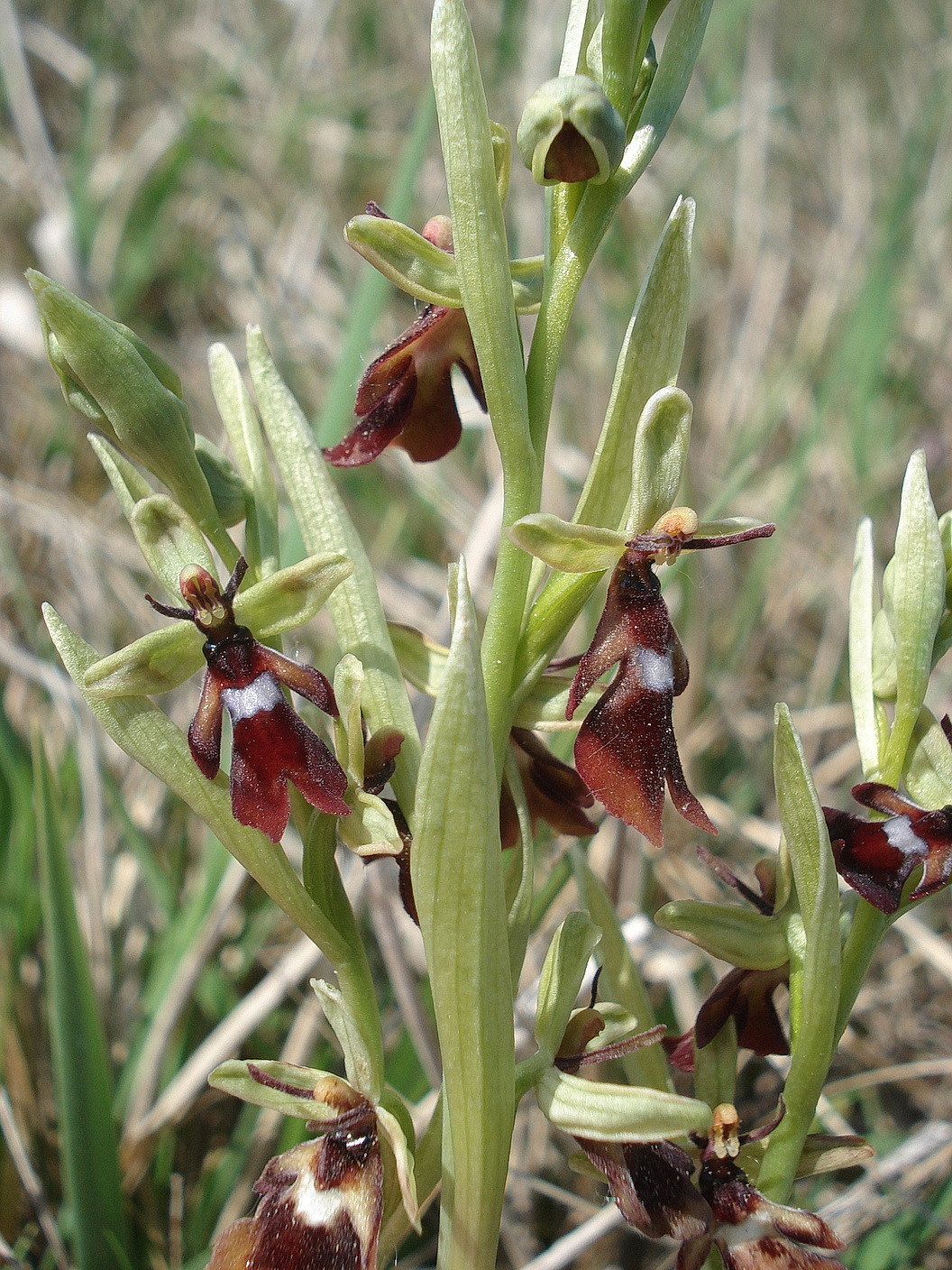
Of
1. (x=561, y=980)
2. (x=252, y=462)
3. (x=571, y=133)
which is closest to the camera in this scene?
(x=571, y=133)

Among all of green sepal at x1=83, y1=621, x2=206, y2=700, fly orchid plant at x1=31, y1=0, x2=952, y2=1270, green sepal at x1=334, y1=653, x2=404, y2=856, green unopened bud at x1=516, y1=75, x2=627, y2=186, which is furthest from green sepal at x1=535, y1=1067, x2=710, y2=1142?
green unopened bud at x1=516, y1=75, x2=627, y2=186

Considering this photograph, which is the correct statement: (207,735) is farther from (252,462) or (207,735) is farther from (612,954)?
(612,954)

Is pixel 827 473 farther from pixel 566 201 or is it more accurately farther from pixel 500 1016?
pixel 500 1016

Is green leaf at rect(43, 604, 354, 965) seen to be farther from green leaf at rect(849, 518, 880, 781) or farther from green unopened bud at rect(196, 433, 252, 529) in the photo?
green leaf at rect(849, 518, 880, 781)

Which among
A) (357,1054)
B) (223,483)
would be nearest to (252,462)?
(223,483)

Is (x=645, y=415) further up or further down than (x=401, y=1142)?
further up

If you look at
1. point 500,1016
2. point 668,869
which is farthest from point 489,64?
point 500,1016

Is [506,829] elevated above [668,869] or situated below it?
above

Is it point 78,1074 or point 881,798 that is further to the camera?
point 78,1074
